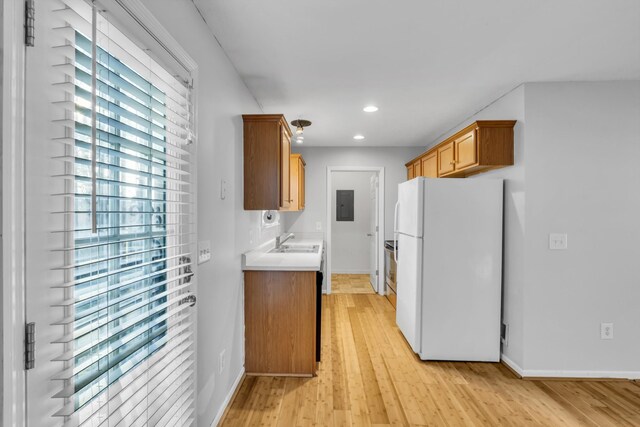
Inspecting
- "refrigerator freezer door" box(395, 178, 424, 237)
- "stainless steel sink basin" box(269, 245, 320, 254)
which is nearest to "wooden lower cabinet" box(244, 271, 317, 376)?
"refrigerator freezer door" box(395, 178, 424, 237)

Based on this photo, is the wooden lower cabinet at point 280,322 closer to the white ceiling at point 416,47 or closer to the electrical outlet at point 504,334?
the white ceiling at point 416,47

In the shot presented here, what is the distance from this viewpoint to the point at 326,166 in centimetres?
539

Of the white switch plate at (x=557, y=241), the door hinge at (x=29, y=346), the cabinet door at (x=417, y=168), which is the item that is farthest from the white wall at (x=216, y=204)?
the cabinet door at (x=417, y=168)

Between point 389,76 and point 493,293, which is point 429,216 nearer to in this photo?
point 493,293

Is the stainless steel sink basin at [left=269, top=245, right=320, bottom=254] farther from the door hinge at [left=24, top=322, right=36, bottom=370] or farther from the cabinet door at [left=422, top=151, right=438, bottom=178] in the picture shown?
Answer: the door hinge at [left=24, top=322, right=36, bottom=370]

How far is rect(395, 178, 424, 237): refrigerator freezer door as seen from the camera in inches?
120

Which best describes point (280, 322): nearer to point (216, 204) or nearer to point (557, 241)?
point (216, 204)

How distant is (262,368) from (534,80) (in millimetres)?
3137

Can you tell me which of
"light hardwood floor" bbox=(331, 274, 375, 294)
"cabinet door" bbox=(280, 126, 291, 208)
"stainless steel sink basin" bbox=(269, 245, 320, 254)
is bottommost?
"light hardwood floor" bbox=(331, 274, 375, 294)

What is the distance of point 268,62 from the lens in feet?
8.06

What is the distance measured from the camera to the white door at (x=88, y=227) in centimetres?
83

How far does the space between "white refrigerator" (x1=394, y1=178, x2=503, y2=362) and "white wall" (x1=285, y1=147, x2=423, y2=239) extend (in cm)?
233

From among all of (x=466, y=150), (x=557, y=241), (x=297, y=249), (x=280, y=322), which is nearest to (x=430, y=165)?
(x=466, y=150)

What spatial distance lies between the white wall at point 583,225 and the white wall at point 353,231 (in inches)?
173
